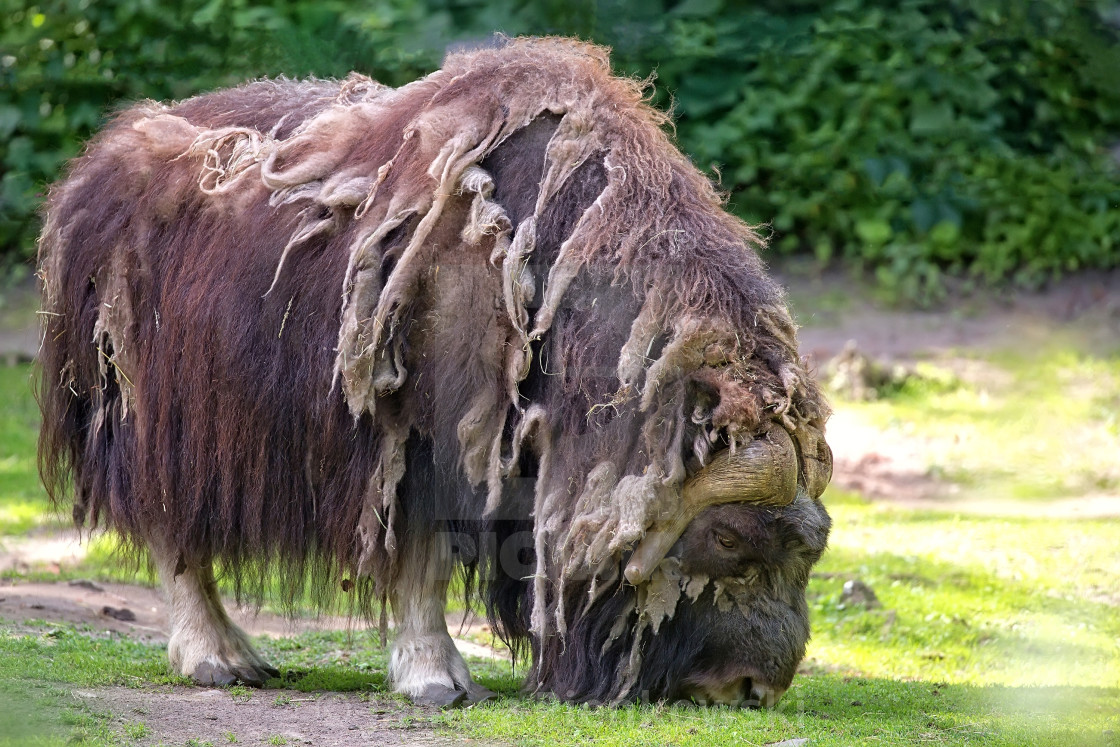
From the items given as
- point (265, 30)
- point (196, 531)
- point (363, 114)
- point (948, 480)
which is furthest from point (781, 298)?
point (265, 30)

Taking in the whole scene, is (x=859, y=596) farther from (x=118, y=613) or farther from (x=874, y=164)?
(x=874, y=164)

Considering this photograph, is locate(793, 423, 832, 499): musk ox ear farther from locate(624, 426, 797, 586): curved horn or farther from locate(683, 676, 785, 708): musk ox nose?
locate(683, 676, 785, 708): musk ox nose

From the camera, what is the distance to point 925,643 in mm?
4602

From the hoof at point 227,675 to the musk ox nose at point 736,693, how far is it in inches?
50.1

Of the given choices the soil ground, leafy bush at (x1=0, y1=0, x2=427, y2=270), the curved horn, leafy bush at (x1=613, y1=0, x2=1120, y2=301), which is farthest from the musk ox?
leafy bush at (x1=0, y1=0, x2=427, y2=270)

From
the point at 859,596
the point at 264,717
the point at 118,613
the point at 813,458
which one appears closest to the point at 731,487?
the point at 813,458

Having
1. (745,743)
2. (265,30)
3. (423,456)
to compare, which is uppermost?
(265,30)

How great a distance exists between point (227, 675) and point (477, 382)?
3.89 ft

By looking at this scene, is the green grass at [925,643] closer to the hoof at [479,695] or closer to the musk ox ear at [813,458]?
the hoof at [479,695]

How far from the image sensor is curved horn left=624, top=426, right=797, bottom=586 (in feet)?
9.98

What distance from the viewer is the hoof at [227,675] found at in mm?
3621

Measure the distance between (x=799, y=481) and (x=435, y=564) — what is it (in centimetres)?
97

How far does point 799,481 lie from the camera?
10.5 ft

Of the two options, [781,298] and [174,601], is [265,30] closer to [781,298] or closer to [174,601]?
[174,601]
